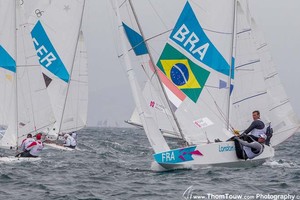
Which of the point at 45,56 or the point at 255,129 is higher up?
the point at 45,56

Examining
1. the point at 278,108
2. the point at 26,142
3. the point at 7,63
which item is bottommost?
the point at 26,142

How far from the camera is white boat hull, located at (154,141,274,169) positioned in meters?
18.2

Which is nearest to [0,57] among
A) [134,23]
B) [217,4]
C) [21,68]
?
[21,68]

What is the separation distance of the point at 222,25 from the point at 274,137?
4.47 metres

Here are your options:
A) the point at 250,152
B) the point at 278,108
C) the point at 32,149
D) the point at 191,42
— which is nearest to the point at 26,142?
the point at 32,149

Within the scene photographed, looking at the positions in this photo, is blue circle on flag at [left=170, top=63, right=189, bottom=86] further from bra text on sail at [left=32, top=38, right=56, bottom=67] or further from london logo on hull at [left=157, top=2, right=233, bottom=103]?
bra text on sail at [left=32, top=38, right=56, bottom=67]

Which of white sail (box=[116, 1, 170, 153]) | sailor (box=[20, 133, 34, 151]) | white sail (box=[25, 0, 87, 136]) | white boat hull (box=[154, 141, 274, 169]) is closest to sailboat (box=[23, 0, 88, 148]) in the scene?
white sail (box=[25, 0, 87, 136])

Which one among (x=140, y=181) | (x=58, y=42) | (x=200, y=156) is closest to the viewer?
(x=140, y=181)

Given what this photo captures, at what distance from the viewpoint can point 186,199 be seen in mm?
13602

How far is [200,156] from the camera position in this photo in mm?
18531

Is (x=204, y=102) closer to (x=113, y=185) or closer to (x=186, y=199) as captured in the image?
(x=113, y=185)

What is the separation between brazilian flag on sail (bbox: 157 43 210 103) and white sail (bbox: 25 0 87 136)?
12228 millimetres

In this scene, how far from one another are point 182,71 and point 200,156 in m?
4.27

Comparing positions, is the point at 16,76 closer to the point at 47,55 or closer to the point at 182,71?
the point at 182,71
